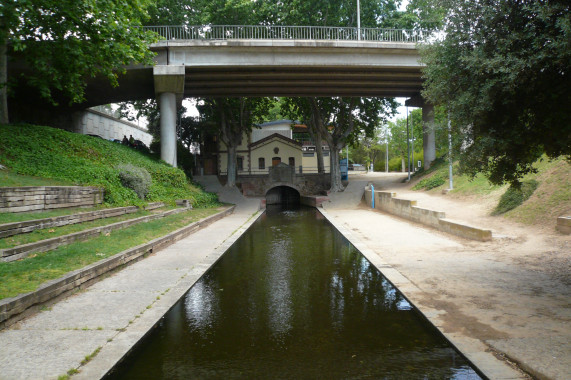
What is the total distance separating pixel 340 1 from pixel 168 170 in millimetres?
18002

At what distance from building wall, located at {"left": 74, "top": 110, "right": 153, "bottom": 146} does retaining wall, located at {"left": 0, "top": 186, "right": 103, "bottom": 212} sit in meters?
20.6

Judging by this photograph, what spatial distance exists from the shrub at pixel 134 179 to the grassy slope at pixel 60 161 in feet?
1.18

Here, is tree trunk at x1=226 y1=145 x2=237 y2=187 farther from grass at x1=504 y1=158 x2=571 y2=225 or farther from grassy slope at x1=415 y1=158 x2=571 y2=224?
grass at x1=504 y1=158 x2=571 y2=225

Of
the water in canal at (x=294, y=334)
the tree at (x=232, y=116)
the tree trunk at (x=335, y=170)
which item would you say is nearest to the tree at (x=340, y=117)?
the tree trunk at (x=335, y=170)

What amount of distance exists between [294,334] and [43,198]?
359 inches

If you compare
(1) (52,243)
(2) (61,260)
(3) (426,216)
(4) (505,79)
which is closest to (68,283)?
(2) (61,260)

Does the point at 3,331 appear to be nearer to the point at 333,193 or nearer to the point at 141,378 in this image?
the point at 141,378

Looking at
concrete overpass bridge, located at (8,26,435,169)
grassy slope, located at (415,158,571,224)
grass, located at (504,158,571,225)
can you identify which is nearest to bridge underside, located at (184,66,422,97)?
concrete overpass bridge, located at (8,26,435,169)

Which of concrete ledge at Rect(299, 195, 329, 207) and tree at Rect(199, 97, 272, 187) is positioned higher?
tree at Rect(199, 97, 272, 187)

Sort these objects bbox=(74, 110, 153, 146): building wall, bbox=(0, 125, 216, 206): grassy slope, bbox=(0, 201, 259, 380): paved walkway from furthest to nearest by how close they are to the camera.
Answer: bbox=(74, 110, 153, 146): building wall
bbox=(0, 125, 216, 206): grassy slope
bbox=(0, 201, 259, 380): paved walkway

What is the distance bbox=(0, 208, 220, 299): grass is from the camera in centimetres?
528

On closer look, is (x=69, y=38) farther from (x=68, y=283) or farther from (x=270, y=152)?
(x=270, y=152)

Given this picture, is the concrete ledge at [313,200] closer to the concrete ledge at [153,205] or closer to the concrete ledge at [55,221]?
the concrete ledge at [153,205]

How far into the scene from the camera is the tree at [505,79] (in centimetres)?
512
